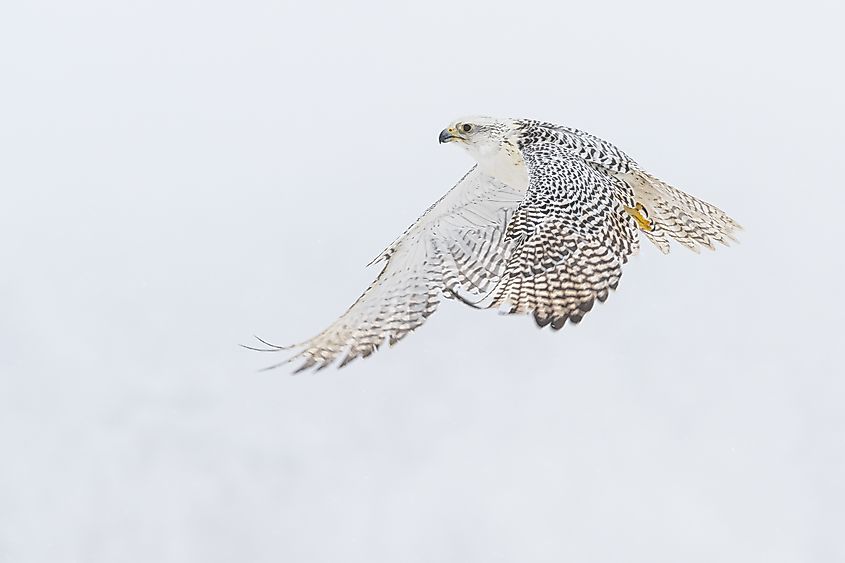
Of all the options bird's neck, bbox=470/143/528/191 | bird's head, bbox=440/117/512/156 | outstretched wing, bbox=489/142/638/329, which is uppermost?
bird's head, bbox=440/117/512/156

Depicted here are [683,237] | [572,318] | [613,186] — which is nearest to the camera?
[572,318]

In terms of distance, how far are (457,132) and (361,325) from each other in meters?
2.51

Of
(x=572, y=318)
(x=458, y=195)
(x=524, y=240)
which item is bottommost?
(x=572, y=318)

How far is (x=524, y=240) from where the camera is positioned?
41.5 ft

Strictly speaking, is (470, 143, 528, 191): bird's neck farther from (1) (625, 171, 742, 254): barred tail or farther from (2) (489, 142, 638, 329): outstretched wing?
(1) (625, 171, 742, 254): barred tail

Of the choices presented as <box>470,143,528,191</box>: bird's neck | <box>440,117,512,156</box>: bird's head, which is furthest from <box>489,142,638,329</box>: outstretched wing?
<box>440,117,512,156</box>: bird's head

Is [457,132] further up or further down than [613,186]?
further up

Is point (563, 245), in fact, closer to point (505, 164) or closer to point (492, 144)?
point (505, 164)

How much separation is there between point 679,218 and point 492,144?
6.85ft

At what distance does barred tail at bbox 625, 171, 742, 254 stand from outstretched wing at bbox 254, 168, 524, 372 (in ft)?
4.41

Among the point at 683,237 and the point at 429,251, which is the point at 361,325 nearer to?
the point at 429,251

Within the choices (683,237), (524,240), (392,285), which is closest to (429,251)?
(392,285)

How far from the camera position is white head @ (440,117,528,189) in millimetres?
14234

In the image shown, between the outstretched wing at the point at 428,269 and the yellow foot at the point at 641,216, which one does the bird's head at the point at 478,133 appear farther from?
the yellow foot at the point at 641,216
